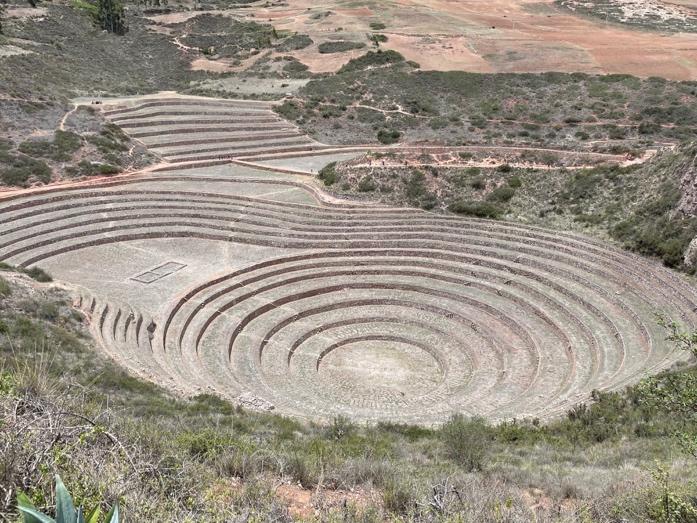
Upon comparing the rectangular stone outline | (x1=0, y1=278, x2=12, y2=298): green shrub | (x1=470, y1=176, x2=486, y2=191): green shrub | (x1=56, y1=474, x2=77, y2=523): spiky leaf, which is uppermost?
(x1=56, y1=474, x2=77, y2=523): spiky leaf

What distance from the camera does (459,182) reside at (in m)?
30.7

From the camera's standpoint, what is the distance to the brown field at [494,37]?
60.2 meters

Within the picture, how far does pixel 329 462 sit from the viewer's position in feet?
28.2

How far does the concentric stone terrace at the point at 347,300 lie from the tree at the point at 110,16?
55.2 meters

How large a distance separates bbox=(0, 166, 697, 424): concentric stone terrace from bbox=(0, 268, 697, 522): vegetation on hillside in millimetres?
2547

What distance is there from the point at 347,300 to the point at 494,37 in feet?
206

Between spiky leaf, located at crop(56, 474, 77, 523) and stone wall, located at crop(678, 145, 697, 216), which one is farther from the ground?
spiky leaf, located at crop(56, 474, 77, 523)

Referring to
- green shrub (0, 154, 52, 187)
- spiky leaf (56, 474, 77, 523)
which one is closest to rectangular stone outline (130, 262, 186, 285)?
green shrub (0, 154, 52, 187)

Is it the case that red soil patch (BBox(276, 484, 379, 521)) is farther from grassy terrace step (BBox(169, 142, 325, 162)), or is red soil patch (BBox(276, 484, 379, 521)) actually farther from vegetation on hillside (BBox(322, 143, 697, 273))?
grassy terrace step (BBox(169, 142, 325, 162))

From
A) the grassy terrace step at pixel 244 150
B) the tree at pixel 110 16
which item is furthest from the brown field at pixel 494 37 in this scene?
the grassy terrace step at pixel 244 150

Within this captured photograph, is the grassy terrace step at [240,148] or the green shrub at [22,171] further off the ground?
the grassy terrace step at [240,148]

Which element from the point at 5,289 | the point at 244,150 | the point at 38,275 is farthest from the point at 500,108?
the point at 5,289

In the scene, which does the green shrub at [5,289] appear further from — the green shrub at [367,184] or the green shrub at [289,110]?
the green shrub at [289,110]

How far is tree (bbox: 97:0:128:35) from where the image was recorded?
7549 centimetres
